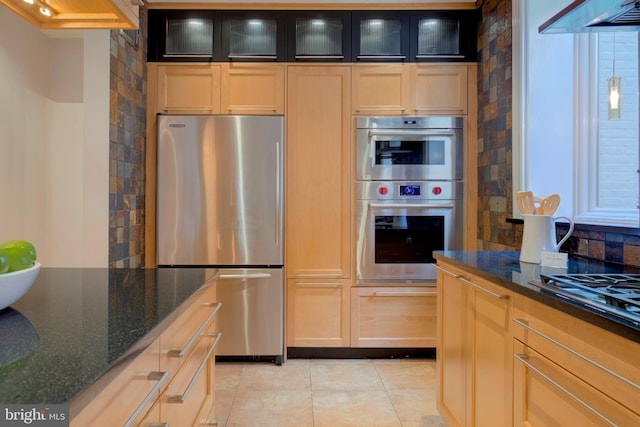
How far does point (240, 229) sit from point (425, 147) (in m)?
1.54

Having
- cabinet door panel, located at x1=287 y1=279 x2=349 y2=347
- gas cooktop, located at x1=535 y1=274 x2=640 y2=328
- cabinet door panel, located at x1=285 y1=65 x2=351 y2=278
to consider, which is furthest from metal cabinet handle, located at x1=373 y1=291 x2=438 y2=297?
gas cooktop, located at x1=535 y1=274 x2=640 y2=328

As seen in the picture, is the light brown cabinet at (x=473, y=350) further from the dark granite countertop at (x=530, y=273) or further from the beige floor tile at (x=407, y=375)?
the beige floor tile at (x=407, y=375)

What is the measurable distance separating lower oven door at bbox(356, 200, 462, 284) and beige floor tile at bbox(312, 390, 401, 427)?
0.83 m

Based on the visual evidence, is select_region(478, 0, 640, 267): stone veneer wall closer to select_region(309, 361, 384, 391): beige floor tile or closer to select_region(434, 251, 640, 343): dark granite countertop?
select_region(434, 251, 640, 343): dark granite countertop

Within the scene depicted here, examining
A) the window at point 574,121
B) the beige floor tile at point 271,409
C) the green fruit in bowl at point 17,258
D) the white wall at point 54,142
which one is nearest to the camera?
the green fruit in bowl at point 17,258

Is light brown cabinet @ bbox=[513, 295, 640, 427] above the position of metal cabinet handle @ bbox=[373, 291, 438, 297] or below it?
above

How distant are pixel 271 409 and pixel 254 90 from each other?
2209 mm

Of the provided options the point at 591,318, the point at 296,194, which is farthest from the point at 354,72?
the point at 591,318

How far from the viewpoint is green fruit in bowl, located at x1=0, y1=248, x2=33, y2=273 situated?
100cm

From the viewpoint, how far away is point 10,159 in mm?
2811

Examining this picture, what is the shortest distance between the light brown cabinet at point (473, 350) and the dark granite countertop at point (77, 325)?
1110 millimetres

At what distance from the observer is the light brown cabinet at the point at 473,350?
1.46 metres

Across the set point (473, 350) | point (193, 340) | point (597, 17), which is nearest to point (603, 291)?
point (473, 350)

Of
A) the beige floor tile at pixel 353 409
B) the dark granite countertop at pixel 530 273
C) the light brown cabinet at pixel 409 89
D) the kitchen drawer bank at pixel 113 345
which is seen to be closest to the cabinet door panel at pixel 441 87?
the light brown cabinet at pixel 409 89
